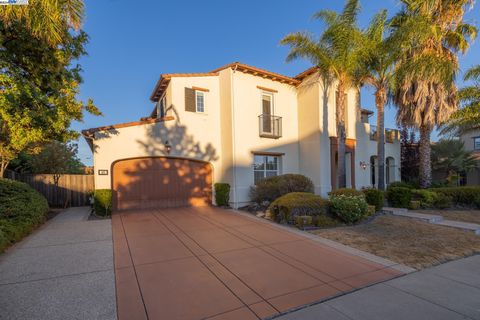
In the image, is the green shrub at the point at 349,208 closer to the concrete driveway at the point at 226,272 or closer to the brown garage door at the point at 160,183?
the concrete driveway at the point at 226,272

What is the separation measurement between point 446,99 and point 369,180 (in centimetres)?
603

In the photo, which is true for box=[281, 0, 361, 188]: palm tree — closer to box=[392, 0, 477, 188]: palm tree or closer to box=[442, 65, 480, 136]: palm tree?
box=[392, 0, 477, 188]: palm tree

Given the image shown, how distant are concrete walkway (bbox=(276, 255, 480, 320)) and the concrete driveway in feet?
0.72

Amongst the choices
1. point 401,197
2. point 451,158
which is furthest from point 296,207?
point 451,158

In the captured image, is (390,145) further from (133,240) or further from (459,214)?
(133,240)

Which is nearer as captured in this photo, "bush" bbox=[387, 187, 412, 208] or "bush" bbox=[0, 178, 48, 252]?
"bush" bbox=[0, 178, 48, 252]

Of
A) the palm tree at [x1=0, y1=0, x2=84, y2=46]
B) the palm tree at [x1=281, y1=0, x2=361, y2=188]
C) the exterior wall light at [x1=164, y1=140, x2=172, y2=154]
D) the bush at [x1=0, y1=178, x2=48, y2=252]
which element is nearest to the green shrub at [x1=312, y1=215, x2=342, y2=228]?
the palm tree at [x1=281, y1=0, x2=361, y2=188]

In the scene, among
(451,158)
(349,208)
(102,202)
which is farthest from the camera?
(451,158)

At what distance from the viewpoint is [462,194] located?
1171 cm

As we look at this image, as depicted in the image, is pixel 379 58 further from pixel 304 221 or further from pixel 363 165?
pixel 304 221

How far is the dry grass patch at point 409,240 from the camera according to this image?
5.07m

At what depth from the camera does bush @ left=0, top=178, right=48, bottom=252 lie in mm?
5656

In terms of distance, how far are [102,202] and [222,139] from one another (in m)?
6.01

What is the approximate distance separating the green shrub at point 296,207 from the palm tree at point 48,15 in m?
7.95
